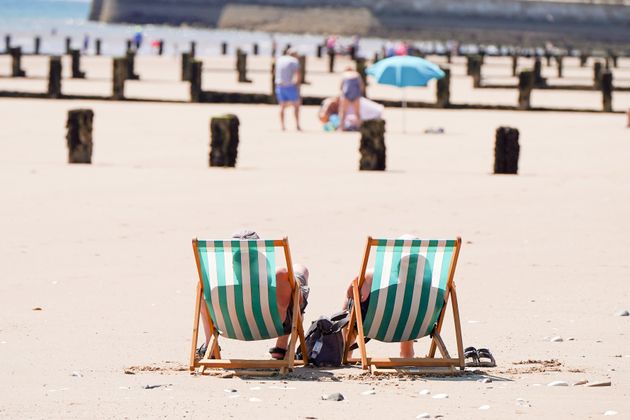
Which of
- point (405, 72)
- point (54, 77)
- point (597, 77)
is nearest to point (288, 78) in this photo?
point (405, 72)

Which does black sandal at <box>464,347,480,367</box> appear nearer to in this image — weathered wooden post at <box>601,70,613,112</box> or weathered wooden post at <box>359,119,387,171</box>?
weathered wooden post at <box>359,119,387,171</box>

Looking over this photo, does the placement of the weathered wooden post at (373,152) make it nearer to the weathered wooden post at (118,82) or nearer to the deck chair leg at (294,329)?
the deck chair leg at (294,329)

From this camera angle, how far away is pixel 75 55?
125 feet

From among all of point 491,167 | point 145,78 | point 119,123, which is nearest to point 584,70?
point 145,78

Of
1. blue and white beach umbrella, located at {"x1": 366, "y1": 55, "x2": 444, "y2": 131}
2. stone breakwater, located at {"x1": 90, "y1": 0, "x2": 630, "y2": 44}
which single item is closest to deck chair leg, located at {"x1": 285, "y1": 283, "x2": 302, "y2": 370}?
blue and white beach umbrella, located at {"x1": 366, "y1": 55, "x2": 444, "y2": 131}

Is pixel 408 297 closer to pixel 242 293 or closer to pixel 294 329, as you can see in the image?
pixel 294 329

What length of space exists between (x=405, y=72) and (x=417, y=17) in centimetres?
9498

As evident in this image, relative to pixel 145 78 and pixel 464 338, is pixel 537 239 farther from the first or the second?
pixel 145 78

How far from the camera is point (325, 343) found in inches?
287

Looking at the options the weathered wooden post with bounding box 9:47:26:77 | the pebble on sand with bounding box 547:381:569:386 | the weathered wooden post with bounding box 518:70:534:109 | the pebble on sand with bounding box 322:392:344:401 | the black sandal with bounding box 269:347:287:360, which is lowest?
the pebble on sand with bounding box 322:392:344:401

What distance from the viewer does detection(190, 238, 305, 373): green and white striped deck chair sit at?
685cm

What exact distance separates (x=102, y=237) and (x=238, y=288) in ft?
16.0

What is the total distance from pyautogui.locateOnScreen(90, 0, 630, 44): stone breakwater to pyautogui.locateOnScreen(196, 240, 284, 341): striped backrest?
10265 centimetres

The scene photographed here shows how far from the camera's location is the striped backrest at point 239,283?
22.5 feet
